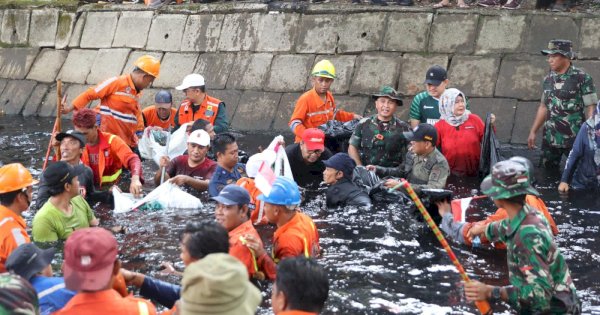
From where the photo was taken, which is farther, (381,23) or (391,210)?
(381,23)

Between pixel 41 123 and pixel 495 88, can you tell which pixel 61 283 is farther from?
pixel 41 123

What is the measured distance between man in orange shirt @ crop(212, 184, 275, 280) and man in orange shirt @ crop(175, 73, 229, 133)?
4.95 metres

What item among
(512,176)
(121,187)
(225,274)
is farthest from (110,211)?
(225,274)

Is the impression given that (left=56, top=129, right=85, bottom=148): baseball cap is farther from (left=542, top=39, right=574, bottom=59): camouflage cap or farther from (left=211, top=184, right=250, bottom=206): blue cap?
(left=542, top=39, right=574, bottom=59): camouflage cap

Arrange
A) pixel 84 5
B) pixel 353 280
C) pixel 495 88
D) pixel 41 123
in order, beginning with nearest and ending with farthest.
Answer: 1. pixel 353 280
2. pixel 495 88
3. pixel 41 123
4. pixel 84 5

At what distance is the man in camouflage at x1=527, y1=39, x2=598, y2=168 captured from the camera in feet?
36.2

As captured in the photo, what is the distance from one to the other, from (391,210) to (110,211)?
3088 millimetres

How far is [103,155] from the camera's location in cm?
1009

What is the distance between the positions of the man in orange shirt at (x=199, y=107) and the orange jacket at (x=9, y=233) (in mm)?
5151

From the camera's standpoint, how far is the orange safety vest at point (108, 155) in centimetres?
1002

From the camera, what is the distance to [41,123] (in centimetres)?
1655

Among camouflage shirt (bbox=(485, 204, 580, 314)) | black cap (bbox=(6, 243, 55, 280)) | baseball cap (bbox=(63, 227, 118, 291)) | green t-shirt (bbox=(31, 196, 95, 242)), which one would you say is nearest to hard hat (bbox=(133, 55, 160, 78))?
green t-shirt (bbox=(31, 196, 95, 242))

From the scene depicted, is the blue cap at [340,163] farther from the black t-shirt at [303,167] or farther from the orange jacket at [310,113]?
the orange jacket at [310,113]

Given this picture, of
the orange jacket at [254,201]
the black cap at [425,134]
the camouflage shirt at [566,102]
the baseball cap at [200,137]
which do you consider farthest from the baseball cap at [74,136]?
the camouflage shirt at [566,102]
